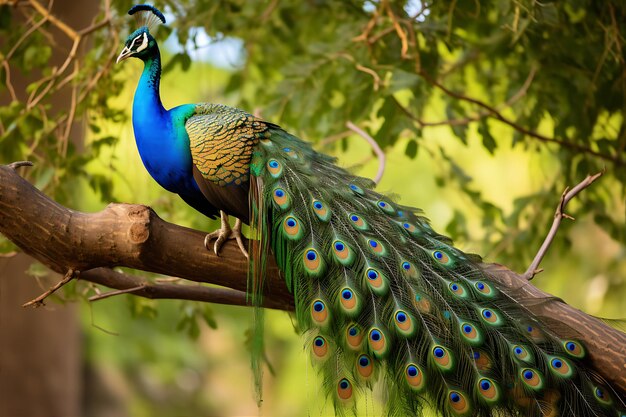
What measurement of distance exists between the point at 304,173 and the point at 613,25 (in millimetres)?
2050

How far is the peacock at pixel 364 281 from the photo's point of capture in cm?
309

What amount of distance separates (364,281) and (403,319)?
218 mm

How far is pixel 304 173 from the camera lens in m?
3.52

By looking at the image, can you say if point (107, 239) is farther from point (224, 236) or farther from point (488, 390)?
point (488, 390)

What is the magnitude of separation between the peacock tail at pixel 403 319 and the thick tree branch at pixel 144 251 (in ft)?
0.29

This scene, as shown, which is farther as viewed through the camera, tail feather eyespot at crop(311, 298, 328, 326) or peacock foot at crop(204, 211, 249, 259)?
peacock foot at crop(204, 211, 249, 259)

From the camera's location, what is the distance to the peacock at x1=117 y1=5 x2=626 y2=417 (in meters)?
3.09

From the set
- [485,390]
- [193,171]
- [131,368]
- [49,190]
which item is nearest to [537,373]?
[485,390]

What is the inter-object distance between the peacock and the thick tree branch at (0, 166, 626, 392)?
0.23ft

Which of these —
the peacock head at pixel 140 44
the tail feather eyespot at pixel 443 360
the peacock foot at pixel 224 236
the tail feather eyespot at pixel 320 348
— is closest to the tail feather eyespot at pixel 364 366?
the tail feather eyespot at pixel 320 348

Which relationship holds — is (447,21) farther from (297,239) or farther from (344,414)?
(344,414)

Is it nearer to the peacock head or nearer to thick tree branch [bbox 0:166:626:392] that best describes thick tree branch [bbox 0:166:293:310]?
thick tree branch [bbox 0:166:626:392]

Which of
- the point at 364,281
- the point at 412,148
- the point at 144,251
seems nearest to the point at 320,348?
the point at 364,281

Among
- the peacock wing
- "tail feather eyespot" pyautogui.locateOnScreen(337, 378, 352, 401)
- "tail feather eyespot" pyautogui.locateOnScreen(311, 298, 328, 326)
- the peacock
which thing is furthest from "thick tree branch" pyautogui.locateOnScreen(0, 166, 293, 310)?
"tail feather eyespot" pyautogui.locateOnScreen(337, 378, 352, 401)
